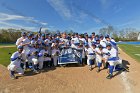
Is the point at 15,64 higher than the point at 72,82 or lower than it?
higher

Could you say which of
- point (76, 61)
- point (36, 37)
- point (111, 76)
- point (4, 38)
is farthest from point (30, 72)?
point (4, 38)

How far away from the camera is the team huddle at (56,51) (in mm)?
8906

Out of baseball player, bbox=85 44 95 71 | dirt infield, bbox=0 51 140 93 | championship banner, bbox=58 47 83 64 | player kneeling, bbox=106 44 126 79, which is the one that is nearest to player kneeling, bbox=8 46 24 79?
dirt infield, bbox=0 51 140 93

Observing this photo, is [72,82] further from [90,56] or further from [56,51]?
[56,51]

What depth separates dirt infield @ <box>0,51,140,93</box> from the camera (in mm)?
6730

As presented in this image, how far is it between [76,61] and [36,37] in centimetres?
288

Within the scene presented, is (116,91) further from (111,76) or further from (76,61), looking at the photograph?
(76,61)

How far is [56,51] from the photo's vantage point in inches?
420

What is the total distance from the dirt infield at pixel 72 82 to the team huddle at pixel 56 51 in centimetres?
58

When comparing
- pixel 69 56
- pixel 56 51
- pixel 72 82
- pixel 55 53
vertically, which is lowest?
pixel 72 82

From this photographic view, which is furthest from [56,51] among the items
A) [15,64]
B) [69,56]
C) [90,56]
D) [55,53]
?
[15,64]

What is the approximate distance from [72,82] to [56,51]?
11.2 feet

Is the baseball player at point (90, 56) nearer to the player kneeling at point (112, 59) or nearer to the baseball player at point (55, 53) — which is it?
the player kneeling at point (112, 59)

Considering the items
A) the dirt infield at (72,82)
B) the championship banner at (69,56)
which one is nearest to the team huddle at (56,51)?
the championship banner at (69,56)
